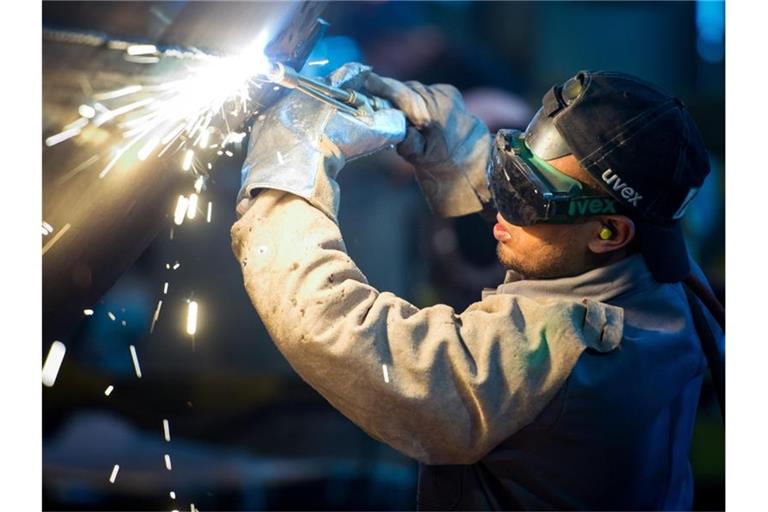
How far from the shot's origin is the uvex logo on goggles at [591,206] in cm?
135

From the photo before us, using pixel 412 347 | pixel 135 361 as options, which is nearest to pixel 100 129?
pixel 412 347

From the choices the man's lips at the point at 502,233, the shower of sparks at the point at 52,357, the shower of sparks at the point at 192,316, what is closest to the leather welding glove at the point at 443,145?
the man's lips at the point at 502,233

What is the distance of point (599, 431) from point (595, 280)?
0.21 metres

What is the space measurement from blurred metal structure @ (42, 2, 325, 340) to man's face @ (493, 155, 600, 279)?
0.42 meters

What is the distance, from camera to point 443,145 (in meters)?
1.64

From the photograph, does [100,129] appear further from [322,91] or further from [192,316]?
[192,316]

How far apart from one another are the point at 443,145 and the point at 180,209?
47cm

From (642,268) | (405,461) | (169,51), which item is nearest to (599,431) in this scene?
(642,268)

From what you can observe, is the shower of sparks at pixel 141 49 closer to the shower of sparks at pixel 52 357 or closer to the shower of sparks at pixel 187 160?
the shower of sparks at pixel 187 160

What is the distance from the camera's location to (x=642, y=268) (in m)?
1.39

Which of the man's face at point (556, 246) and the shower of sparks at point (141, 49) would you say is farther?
the man's face at point (556, 246)

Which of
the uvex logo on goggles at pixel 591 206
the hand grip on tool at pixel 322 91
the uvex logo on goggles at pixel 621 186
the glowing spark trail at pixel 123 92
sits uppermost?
the hand grip on tool at pixel 322 91

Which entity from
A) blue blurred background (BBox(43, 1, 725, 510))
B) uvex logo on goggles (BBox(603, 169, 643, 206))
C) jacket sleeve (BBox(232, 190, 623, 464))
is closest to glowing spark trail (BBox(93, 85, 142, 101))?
jacket sleeve (BBox(232, 190, 623, 464))
